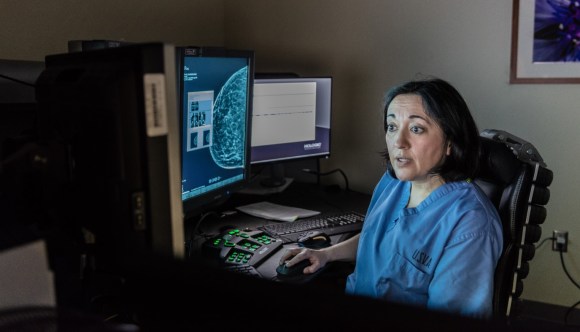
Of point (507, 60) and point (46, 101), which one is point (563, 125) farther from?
point (46, 101)

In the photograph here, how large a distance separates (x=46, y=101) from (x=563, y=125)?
6.80 feet

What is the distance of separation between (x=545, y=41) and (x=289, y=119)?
1.09 meters

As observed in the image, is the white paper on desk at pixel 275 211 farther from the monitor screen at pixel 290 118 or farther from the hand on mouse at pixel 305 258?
the hand on mouse at pixel 305 258

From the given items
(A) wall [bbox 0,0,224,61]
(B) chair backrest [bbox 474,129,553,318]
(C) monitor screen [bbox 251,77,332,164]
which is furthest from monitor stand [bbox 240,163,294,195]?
(B) chair backrest [bbox 474,129,553,318]

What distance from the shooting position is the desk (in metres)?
1.71

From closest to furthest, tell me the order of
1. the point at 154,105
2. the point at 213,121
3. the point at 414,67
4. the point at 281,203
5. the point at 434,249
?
the point at 154,105, the point at 434,249, the point at 213,121, the point at 281,203, the point at 414,67

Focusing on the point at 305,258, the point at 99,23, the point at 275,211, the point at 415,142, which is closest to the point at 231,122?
the point at 275,211

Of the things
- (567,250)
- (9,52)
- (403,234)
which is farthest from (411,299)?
(9,52)

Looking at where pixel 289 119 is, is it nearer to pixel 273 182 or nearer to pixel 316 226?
pixel 273 182

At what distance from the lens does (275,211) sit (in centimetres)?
212

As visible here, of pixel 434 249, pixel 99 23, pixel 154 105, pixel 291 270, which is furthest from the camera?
pixel 99 23

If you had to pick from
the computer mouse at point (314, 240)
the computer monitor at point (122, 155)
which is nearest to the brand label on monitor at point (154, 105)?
the computer monitor at point (122, 155)

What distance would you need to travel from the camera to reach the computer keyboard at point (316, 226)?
183cm

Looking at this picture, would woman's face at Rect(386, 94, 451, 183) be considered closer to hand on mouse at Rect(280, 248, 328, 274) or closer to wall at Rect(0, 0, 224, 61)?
hand on mouse at Rect(280, 248, 328, 274)
